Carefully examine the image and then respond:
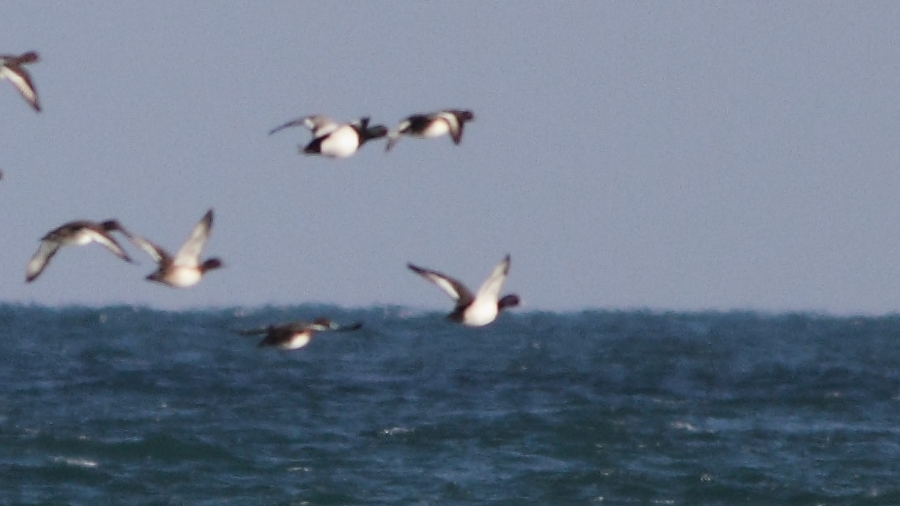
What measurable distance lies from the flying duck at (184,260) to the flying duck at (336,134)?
45.7 inches

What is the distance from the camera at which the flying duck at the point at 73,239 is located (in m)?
16.7

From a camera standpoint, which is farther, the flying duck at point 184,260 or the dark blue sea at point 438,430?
the dark blue sea at point 438,430

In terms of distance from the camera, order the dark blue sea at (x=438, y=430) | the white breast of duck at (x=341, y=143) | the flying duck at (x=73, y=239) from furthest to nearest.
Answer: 1. the dark blue sea at (x=438, y=430)
2. the white breast of duck at (x=341, y=143)
3. the flying duck at (x=73, y=239)

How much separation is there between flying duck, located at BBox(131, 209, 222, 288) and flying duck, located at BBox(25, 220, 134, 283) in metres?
0.29

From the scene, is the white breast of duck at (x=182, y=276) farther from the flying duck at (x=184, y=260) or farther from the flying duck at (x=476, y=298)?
the flying duck at (x=476, y=298)

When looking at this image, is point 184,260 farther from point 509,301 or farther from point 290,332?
point 509,301

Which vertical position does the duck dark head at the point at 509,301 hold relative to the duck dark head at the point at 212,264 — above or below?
below

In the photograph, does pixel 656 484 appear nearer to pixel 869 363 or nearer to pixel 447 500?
pixel 447 500

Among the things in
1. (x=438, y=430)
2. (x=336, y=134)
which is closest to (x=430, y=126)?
(x=336, y=134)

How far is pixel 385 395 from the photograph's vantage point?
4072 cm

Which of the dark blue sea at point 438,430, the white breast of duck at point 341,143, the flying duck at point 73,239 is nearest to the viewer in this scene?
the flying duck at point 73,239

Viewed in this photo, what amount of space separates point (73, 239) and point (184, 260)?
1055 millimetres

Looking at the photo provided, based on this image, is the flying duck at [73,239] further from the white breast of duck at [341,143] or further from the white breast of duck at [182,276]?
the white breast of duck at [341,143]

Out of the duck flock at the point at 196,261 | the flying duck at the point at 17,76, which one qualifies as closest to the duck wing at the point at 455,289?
the duck flock at the point at 196,261
